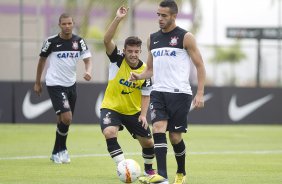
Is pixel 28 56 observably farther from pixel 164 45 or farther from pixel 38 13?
pixel 164 45

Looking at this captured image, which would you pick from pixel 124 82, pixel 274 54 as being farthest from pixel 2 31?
pixel 124 82

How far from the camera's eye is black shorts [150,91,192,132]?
491 inches

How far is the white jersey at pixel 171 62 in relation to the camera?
12406mm

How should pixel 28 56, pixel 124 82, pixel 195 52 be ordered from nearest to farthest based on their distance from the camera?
pixel 195 52 < pixel 124 82 < pixel 28 56

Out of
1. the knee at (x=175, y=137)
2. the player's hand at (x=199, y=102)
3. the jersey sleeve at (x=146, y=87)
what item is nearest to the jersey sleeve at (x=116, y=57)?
the jersey sleeve at (x=146, y=87)

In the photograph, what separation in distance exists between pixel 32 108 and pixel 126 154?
33.7 feet

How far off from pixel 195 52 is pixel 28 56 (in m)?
19.0

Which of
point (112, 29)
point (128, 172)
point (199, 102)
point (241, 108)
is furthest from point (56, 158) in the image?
point (241, 108)

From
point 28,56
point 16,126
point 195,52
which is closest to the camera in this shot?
point 195,52

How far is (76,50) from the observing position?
16.6 m

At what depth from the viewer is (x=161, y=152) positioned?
12.3 metres

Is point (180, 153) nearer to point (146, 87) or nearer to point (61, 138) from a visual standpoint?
point (146, 87)

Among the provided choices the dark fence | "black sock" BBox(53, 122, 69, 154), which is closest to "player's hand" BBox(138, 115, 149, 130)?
"black sock" BBox(53, 122, 69, 154)

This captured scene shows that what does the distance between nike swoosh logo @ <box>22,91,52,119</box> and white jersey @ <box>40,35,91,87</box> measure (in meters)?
11.1
